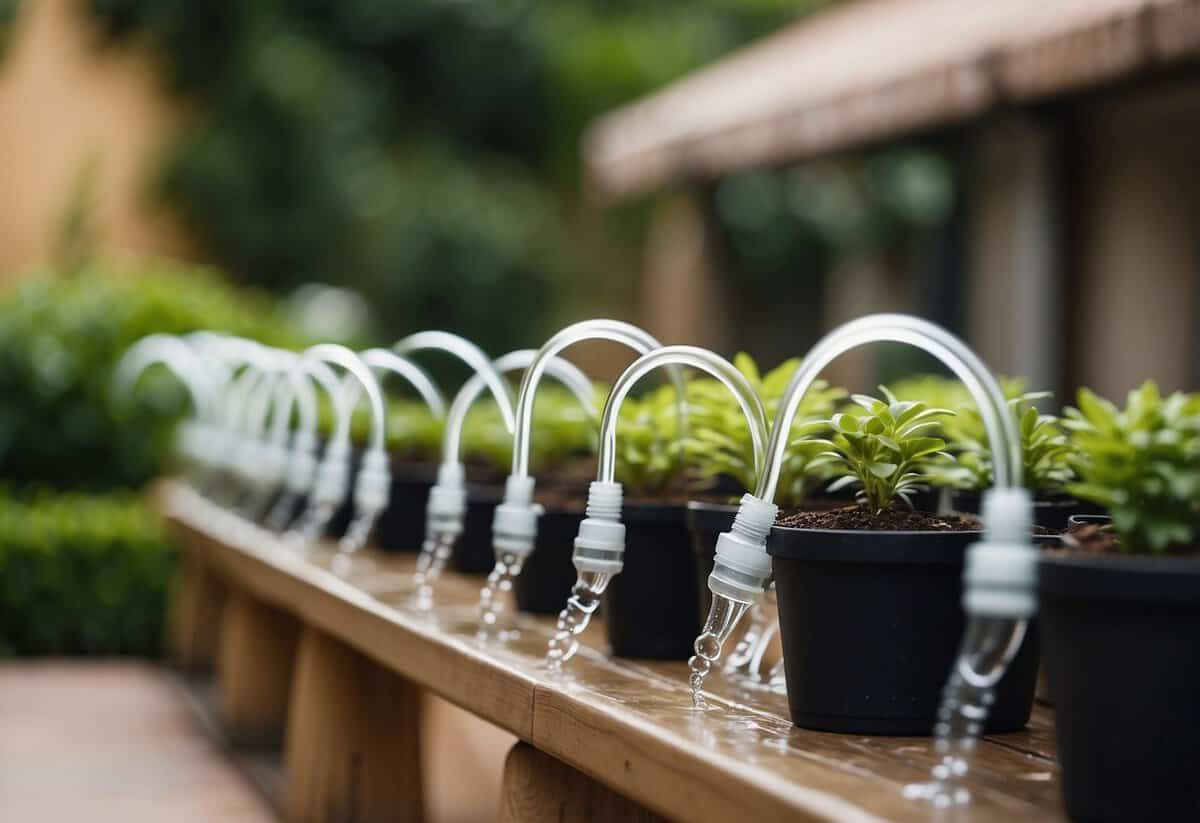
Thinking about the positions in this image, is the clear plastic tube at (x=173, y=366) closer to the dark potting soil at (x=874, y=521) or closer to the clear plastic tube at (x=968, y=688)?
the dark potting soil at (x=874, y=521)

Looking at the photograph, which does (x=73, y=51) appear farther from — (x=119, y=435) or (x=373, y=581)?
(x=373, y=581)

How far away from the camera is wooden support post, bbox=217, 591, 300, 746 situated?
379 cm

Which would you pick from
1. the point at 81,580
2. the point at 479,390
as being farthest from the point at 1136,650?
the point at 81,580

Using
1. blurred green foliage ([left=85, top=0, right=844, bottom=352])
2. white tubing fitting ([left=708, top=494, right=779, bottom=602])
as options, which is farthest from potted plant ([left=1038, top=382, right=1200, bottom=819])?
blurred green foliage ([left=85, top=0, right=844, bottom=352])

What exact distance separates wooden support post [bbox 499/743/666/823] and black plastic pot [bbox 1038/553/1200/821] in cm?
77

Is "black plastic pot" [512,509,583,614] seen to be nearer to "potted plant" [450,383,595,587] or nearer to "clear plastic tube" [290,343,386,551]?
"potted plant" [450,383,595,587]

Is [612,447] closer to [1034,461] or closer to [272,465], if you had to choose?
[1034,461]

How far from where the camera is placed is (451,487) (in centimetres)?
222

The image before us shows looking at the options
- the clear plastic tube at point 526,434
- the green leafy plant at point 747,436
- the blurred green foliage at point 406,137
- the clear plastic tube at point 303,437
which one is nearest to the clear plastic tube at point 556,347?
the clear plastic tube at point 526,434

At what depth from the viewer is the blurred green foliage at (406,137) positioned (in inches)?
500

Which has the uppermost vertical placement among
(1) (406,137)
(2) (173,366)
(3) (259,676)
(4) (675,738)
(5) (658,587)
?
(1) (406,137)

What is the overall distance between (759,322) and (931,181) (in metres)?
2.59

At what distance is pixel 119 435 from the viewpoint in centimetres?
578

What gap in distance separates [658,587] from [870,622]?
580mm
